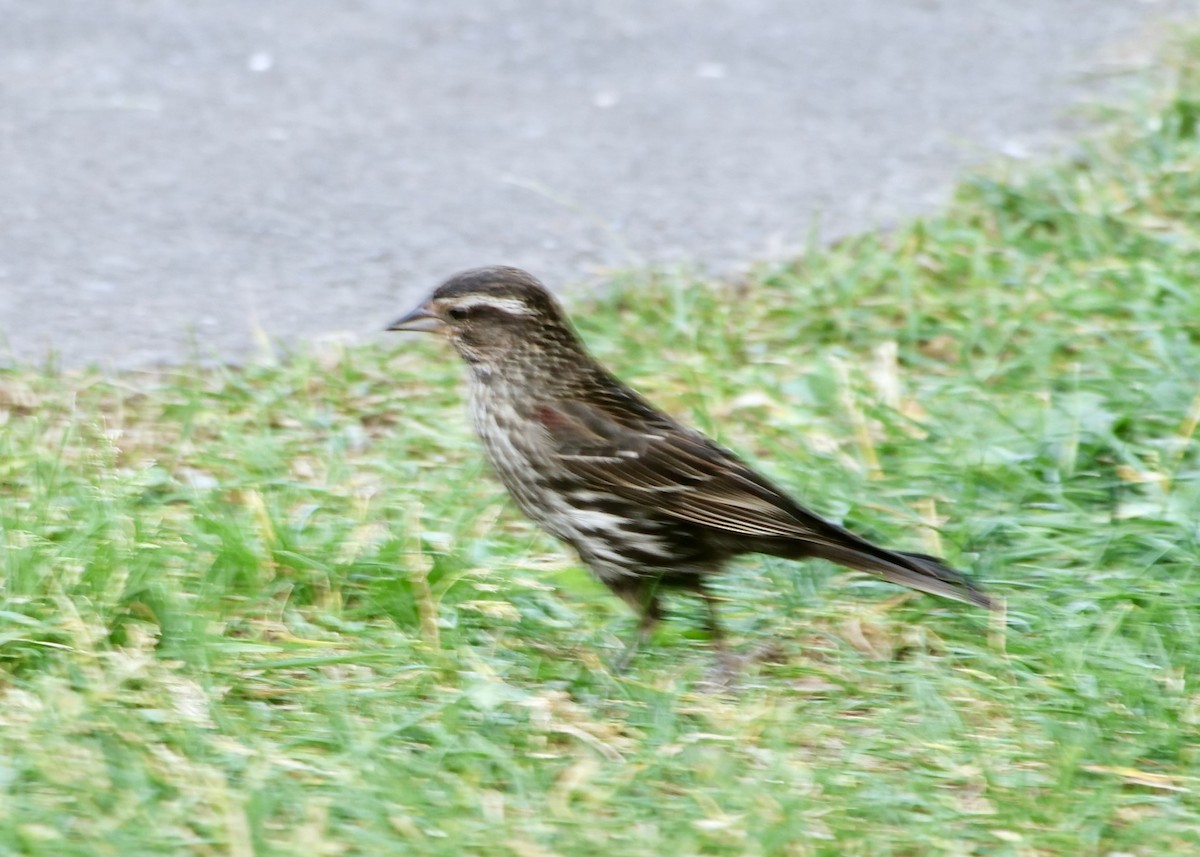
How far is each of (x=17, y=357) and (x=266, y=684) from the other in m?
2.31

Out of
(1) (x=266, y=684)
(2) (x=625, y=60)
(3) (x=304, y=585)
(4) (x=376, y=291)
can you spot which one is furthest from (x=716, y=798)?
(2) (x=625, y=60)

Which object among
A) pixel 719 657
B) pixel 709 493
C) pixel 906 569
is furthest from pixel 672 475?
pixel 906 569

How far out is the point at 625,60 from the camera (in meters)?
9.04

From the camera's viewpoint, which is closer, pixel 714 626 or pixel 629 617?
pixel 714 626

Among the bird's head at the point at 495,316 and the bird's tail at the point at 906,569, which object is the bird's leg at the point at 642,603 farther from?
the bird's head at the point at 495,316

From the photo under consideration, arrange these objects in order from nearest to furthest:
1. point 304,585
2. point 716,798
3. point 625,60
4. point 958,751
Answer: point 716,798 < point 958,751 < point 304,585 < point 625,60

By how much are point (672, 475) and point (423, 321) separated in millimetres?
812

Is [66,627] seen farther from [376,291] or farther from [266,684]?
[376,291]

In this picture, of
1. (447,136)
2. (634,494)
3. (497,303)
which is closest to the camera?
(634,494)

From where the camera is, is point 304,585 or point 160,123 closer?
point 304,585

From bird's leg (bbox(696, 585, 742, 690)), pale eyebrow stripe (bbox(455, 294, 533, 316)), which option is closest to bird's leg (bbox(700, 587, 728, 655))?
bird's leg (bbox(696, 585, 742, 690))

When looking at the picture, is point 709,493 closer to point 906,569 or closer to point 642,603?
point 642,603

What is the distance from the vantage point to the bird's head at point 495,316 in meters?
4.65

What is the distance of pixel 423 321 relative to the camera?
4.83 meters
